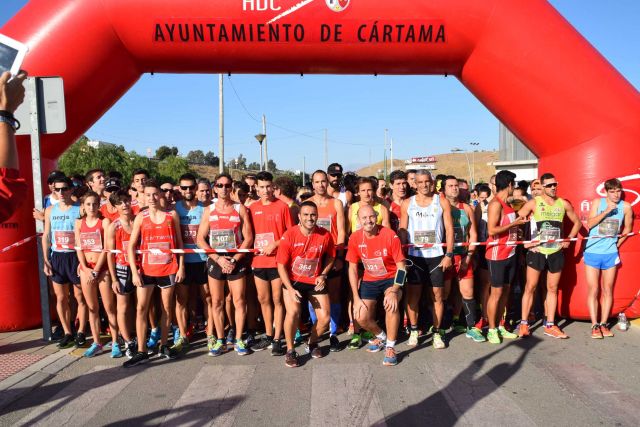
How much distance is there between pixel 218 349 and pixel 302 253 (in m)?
1.47

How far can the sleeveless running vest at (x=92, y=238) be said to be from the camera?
207 inches

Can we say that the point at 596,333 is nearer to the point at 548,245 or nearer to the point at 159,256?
the point at 548,245

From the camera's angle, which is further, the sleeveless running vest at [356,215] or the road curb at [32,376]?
the sleeveless running vest at [356,215]

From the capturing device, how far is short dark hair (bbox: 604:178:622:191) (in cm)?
543

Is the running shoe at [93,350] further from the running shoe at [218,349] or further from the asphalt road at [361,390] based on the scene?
the running shoe at [218,349]

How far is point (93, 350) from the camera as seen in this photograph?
5176 millimetres

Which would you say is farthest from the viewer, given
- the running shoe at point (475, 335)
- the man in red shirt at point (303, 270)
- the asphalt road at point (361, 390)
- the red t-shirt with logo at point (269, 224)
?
the running shoe at point (475, 335)

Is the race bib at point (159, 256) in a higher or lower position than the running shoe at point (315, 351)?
higher

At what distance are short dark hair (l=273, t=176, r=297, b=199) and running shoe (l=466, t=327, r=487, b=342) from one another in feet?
9.05

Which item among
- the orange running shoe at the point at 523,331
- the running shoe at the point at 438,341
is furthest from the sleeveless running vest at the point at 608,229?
the running shoe at the point at 438,341

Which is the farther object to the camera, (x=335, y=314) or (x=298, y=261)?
(x=335, y=314)

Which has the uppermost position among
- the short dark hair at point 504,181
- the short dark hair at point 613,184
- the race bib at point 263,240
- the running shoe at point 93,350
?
the short dark hair at point 504,181

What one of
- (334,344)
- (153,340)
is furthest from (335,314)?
(153,340)

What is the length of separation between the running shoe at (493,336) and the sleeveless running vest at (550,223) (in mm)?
1154
